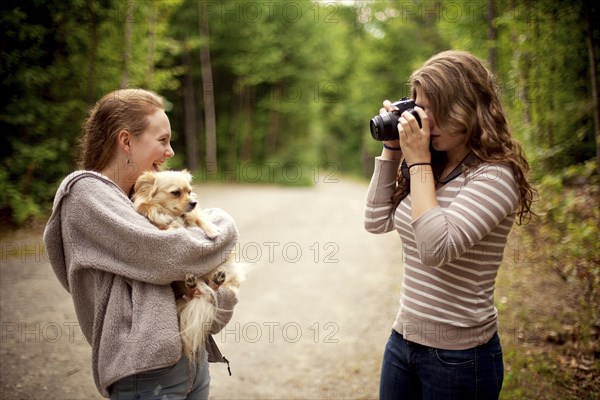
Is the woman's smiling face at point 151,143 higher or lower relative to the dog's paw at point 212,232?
higher

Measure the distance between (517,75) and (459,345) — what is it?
575 centimetres

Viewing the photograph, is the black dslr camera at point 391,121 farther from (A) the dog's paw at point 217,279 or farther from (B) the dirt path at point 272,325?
(B) the dirt path at point 272,325

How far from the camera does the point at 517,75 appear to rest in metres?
6.32

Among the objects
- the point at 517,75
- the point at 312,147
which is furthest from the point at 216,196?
the point at 312,147

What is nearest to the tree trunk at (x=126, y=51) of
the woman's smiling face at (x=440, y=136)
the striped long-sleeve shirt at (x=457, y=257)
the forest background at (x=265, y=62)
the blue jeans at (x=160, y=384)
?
the forest background at (x=265, y=62)

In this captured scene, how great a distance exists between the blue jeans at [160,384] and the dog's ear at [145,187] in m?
0.76

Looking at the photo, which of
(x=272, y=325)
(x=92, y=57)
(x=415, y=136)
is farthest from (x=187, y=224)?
(x=92, y=57)

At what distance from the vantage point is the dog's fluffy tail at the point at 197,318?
1779mm

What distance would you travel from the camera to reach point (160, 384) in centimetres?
170

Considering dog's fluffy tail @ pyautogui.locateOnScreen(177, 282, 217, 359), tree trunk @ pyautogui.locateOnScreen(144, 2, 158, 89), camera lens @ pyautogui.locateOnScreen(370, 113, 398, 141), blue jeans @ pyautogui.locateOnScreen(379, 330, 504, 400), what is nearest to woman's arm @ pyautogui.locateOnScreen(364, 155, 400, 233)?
camera lens @ pyautogui.locateOnScreen(370, 113, 398, 141)

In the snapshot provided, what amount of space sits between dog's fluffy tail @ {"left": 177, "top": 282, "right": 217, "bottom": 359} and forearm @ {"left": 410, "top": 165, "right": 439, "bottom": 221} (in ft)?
3.12

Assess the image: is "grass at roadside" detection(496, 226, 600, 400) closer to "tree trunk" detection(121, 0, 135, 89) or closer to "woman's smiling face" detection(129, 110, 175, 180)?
"woman's smiling face" detection(129, 110, 175, 180)

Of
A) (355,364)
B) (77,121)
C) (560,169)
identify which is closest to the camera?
(355,364)

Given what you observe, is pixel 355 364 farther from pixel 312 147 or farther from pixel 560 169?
pixel 312 147
